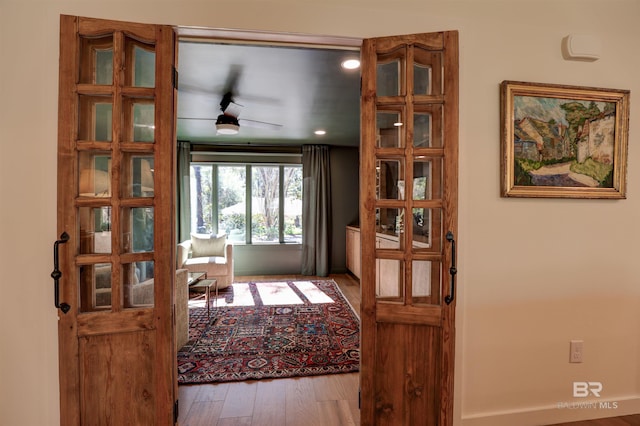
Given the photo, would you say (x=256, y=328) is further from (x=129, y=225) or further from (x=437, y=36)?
(x=437, y=36)

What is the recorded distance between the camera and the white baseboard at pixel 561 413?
1.79 m

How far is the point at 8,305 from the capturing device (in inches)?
60.1

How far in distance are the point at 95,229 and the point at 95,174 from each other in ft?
0.92

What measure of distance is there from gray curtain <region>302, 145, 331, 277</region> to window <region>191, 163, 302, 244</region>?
28 centimetres

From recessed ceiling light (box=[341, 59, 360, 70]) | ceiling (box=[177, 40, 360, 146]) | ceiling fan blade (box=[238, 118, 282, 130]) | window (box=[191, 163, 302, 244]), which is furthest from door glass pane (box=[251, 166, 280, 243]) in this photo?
recessed ceiling light (box=[341, 59, 360, 70])

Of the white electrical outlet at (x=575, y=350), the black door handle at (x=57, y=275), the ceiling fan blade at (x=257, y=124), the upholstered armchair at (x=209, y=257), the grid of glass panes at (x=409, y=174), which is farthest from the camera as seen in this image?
the upholstered armchair at (x=209, y=257)

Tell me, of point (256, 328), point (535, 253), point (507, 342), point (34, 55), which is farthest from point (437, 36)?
point (256, 328)

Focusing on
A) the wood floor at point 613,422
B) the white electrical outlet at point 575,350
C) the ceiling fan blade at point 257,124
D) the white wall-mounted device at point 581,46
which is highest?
the ceiling fan blade at point 257,124

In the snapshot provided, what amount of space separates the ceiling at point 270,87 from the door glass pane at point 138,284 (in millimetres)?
1236

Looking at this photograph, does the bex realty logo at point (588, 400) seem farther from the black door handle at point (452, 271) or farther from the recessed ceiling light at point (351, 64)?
the recessed ceiling light at point (351, 64)

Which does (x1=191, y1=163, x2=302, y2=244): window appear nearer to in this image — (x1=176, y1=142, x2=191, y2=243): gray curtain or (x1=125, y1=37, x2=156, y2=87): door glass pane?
(x1=176, y1=142, x2=191, y2=243): gray curtain

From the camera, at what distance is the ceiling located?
2467 millimetres

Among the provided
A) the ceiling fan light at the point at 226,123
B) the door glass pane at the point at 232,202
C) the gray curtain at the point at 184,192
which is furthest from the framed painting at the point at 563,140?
the gray curtain at the point at 184,192

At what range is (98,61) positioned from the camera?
5.07ft
